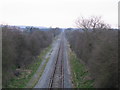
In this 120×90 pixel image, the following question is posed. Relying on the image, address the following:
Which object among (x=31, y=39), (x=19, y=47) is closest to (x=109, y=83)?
(x=19, y=47)

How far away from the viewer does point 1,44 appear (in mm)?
21516

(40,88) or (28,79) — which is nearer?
(40,88)

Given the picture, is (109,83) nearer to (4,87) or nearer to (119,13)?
(119,13)

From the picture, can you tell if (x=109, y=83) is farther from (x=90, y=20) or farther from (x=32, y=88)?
(x=90, y=20)

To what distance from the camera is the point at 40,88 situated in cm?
2261

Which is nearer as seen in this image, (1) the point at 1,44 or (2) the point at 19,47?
(1) the point at 1,44

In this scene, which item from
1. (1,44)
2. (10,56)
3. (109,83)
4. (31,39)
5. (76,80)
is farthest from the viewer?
(31,39)

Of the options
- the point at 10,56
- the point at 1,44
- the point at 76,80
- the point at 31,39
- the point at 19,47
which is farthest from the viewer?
the point at 31,39

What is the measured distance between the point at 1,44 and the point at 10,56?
1951mm

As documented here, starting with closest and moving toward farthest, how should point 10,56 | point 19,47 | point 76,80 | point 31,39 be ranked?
1. point 10,56
2. point 76,80
3. point 19,47
4. point 31,39

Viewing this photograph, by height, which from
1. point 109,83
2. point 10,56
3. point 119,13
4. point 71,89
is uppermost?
point 119,13

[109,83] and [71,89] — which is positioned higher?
[109,83]

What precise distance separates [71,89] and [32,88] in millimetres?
3501

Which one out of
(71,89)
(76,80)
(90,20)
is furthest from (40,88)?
(90,20)
